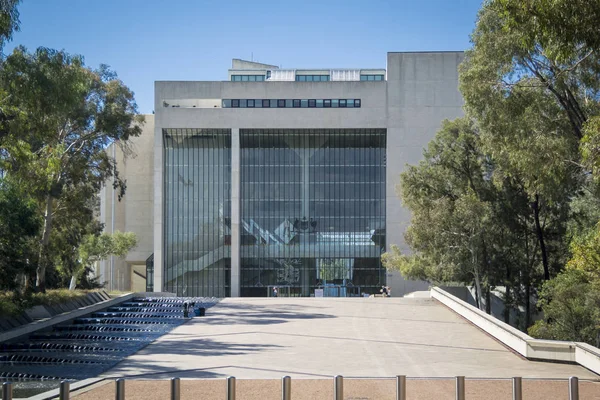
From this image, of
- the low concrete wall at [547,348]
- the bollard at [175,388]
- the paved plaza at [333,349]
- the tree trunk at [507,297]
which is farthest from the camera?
the tree trunk at [507,297]

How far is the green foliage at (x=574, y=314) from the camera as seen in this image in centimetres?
2144

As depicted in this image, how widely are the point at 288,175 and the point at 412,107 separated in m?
12.4

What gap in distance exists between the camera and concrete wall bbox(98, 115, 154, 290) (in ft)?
241

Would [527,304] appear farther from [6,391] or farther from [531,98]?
[6,391]

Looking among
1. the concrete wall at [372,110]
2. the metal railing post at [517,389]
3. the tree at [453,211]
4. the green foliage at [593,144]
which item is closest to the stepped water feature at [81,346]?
the metal railing post at [517,389]

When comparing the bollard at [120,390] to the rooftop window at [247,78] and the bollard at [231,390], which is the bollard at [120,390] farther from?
the rooftop window at [247,78]

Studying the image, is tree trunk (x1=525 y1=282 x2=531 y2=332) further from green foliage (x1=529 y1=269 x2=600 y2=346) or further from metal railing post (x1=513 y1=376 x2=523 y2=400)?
metal railing post (x1=513 y1=376 x2=523 y2=400)

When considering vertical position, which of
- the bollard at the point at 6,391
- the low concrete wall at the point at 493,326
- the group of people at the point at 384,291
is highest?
the bollard at the point at 6,391

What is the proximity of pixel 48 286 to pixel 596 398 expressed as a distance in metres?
41.7

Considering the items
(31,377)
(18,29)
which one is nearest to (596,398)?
(31,377)

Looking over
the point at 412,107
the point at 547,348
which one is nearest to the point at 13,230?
the point at 547,348

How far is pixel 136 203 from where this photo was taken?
74312mm

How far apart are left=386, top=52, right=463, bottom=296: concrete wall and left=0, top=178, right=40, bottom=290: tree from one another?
42.2 metres

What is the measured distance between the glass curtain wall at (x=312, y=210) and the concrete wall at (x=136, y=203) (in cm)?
1404
